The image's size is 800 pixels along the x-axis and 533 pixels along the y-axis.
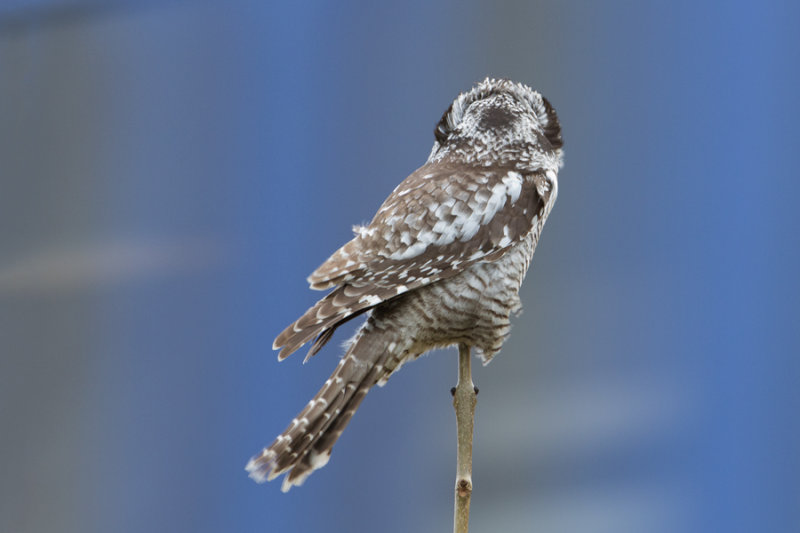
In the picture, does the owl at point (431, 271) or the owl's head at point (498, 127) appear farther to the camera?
the owl's head at point (498, 127)

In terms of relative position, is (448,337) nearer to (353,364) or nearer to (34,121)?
(353,364)

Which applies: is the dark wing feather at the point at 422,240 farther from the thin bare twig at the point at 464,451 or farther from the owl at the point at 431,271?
the thin bare twig at the point at 464,451

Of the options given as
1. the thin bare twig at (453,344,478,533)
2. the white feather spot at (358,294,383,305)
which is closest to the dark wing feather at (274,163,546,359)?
the white feather spot at (358,294,383,305)

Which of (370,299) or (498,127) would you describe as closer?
(370,299)

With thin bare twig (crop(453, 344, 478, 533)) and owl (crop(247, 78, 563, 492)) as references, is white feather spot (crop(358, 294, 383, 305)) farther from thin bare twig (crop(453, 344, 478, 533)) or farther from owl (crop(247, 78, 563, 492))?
thin bare twig (crop(453, 344, 478, 533))

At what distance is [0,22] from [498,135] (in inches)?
68.4

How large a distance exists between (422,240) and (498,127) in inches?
10.3

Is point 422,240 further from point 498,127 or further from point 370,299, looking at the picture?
point 498,127

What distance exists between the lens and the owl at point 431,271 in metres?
1.11

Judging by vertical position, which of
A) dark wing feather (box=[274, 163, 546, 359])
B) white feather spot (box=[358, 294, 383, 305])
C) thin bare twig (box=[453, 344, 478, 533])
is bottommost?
thin bare twig (box=[453, 344, 478, 533])

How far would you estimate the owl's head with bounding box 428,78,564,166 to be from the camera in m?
1.36

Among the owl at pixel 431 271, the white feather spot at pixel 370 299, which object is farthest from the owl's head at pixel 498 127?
the white feather spot at pixel 370 299

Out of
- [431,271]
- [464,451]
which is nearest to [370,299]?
[431,271]

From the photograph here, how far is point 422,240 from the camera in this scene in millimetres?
1204
